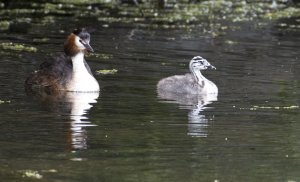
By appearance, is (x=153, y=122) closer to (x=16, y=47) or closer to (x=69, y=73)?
(x=69, y=73)

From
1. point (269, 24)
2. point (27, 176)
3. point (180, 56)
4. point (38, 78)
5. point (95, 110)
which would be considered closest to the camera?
point (27, 176)

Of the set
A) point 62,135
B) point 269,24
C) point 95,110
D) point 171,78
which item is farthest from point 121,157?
point 269,24

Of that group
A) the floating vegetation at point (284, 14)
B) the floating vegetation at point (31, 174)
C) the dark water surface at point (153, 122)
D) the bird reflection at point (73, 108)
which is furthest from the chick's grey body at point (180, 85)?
the floating vegetation at point (284, 14)

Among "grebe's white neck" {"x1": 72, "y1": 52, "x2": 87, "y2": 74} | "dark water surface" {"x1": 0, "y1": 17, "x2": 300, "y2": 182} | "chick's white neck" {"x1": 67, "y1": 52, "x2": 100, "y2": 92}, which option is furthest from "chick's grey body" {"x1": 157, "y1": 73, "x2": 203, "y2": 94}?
"grebe's white neck" {"x1": 72, "y1": 52, "x2": 87, "y2": 74}

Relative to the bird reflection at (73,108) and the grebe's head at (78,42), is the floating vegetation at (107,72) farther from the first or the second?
the bird reflection at (73,108)

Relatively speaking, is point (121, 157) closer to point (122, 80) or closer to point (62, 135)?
point (62, 135)

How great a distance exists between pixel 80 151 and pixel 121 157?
1.89 feet

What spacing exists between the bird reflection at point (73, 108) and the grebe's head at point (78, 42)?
0.91 metres

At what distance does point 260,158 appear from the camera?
12.5 meters

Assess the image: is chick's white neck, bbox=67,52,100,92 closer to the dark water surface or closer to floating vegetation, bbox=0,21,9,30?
the dark water surface

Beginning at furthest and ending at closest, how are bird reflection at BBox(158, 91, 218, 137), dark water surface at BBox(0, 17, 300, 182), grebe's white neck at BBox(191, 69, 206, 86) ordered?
grebe's white neck at BBox(191, 69, 206, 86)
bird reflection at BBox(158, 91, 218, 137)
dark water surface at BBox(0, 17, 300, 182)

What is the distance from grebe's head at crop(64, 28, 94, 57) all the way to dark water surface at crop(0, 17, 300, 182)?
83 cm

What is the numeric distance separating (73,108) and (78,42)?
119 inches

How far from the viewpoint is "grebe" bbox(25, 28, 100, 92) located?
18750 mm
